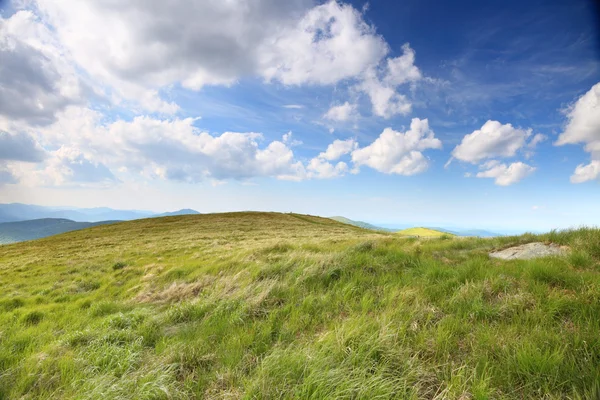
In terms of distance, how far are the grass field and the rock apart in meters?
0.48

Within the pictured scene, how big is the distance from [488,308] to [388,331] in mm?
2225

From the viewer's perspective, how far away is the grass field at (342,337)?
3359mm

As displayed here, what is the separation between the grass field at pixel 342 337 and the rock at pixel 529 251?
0.48 m

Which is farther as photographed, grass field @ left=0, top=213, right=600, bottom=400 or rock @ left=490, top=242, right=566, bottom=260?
rock @ left=490, top=242, right=566, bottom=260

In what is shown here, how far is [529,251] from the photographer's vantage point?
8.86 metres

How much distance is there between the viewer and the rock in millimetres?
8367

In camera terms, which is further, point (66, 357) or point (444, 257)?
point (444, 257)

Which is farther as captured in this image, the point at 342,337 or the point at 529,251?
the point at 529,251

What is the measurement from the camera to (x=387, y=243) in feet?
39.0

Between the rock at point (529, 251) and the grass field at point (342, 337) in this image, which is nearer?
the grass field at point (342, 337)

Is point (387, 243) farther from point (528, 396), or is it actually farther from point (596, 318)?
point (528, 396)

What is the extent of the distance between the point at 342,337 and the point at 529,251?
8530 millimetres

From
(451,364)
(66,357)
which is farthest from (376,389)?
(66,357)

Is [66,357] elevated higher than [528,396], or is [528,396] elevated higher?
[528,396]
